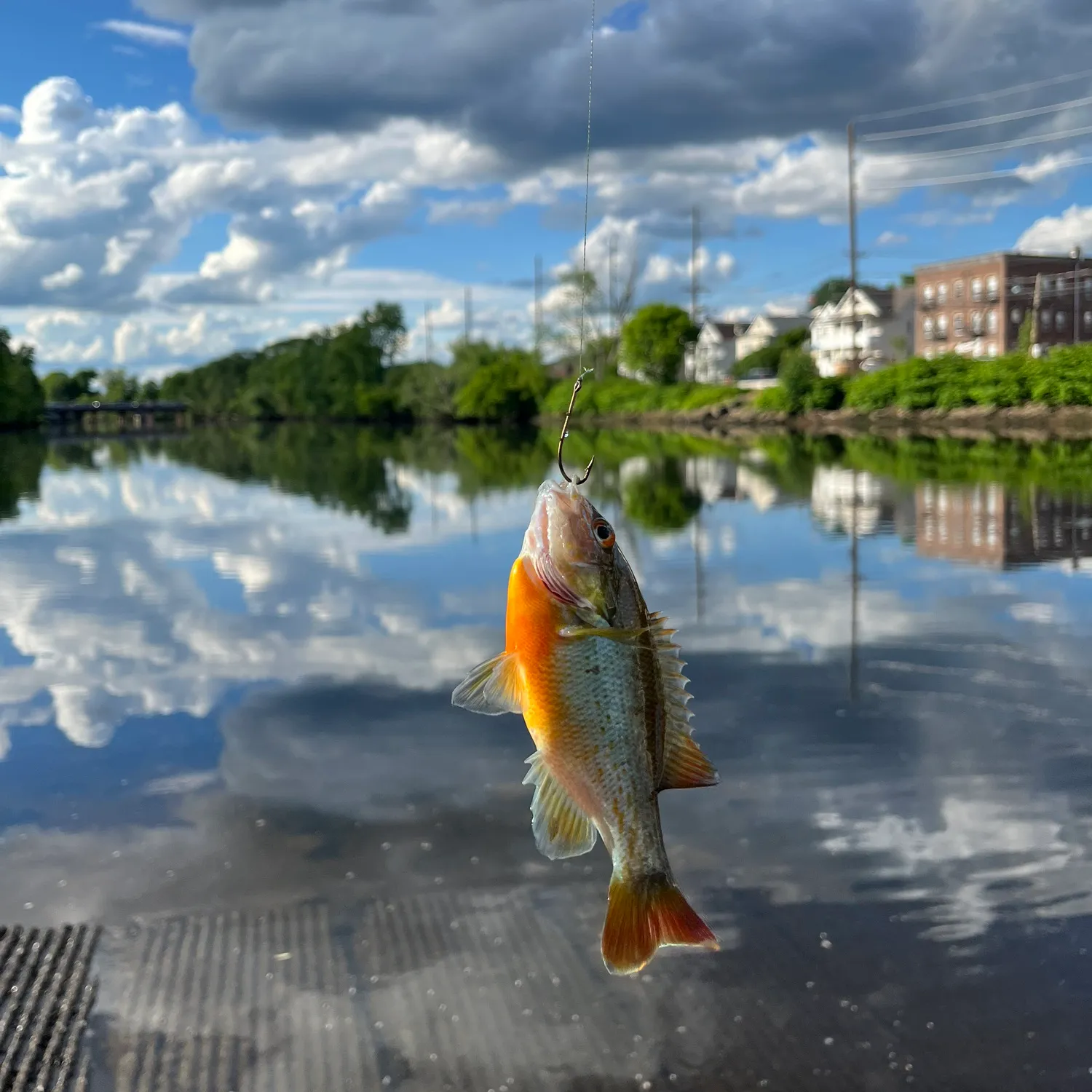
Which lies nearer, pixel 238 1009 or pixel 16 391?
pixel 238 1009

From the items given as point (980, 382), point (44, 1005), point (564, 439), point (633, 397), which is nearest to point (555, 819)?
point (564, 439)

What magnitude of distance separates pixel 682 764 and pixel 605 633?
A: 0.47 m

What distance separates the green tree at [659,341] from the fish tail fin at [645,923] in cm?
11667

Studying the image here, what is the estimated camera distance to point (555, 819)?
2434 mm

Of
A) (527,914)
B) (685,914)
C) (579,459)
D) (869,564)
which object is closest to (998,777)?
(527,914)

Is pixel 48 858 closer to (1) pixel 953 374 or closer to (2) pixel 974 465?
(2) pixel 974 465

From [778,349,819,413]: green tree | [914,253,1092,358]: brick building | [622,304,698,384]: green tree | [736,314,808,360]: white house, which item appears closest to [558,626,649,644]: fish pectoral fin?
[778,349,819,413]: green tree

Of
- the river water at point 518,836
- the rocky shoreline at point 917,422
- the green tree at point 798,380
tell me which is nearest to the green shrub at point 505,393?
the rocky shoreline at point 917,422

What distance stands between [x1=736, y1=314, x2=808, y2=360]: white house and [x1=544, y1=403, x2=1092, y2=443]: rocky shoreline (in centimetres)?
7437

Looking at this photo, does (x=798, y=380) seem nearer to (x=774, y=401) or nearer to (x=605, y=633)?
(x=774, y=401)

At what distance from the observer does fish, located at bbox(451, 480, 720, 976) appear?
7.36ft

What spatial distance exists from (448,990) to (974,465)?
3446 cm

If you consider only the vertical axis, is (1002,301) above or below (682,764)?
above

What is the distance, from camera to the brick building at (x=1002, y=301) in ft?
363
